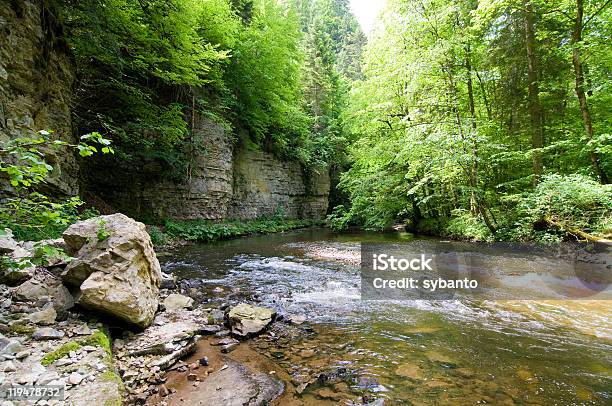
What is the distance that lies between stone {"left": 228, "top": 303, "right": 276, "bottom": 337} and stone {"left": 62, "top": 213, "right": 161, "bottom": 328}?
1123mm

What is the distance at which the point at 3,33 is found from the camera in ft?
19.9

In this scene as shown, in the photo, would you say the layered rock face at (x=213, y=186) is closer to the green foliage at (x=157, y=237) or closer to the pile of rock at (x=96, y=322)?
the green foliage at (x=157, y=237)

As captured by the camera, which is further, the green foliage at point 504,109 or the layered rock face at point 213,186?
the layered rock face at point 213,186

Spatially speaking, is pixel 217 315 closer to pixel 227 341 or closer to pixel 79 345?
pixel 227 341

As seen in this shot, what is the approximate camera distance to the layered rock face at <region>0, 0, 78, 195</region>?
617cm

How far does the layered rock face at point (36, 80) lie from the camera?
20.2ft

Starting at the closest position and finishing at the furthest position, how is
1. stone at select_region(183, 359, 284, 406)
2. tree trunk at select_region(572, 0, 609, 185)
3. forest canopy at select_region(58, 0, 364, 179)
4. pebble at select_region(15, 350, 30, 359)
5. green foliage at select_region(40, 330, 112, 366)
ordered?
pebble at select_region(15, 350, 30, 359)
green foliage at select_region(40, 330, 112, 366)
stone at select_region(183, 359, 284, 406)
tree trunk at select_region(572, 0, 609, 185)
forest canopy at select_region(58, 0, 364, 179)

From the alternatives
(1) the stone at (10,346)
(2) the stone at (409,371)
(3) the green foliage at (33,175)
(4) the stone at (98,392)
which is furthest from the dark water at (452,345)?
(3) the green foliage at (33,175)

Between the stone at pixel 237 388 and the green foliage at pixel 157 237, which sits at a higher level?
the green foliage at pixel 157 237

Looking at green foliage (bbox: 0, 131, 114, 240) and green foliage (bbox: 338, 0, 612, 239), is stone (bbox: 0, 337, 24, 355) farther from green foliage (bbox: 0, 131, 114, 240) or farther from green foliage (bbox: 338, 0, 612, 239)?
green foliage (bbox: 338, 0, 612, 239)

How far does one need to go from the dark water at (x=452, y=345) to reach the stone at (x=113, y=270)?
1930mm

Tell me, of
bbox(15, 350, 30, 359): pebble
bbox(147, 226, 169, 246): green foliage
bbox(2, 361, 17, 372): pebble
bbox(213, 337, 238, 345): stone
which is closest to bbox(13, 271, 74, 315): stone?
bbox(15, 350, 30, 359): pebble

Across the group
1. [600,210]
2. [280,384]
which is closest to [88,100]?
[280,384]

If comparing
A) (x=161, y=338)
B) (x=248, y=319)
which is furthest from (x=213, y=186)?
(x=161, y=338)
